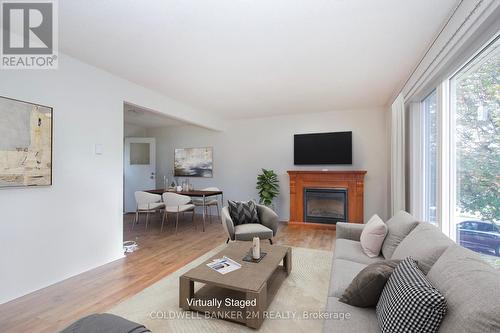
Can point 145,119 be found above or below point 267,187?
above

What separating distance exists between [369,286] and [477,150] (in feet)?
5.09

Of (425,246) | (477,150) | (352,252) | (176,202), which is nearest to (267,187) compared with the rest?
(176,202)

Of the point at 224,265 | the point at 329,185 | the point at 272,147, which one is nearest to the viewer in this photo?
the point at 224,265

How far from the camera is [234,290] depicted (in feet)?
6.69

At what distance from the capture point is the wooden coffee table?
1734 mm

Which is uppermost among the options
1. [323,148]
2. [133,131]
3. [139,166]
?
[133,131]

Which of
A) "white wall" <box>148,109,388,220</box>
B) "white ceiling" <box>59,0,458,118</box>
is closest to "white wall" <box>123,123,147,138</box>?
"white wall" <box>148,109,388,220</box>

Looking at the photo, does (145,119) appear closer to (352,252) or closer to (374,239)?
(352,252)

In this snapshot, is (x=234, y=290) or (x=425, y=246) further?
(x=234, y=290)

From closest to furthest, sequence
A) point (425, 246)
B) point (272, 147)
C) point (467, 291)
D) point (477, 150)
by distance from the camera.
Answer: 1. point (467, 291)
2. point (425, 246)
3. point (477, 150)
4. point (272, 147)

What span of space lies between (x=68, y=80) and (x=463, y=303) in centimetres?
371

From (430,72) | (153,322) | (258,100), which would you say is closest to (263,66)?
(258,100)

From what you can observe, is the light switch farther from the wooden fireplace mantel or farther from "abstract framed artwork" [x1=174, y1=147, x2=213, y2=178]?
the wooden fireplace mantel

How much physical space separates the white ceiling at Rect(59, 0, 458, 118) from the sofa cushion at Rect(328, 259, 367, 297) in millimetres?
2106
